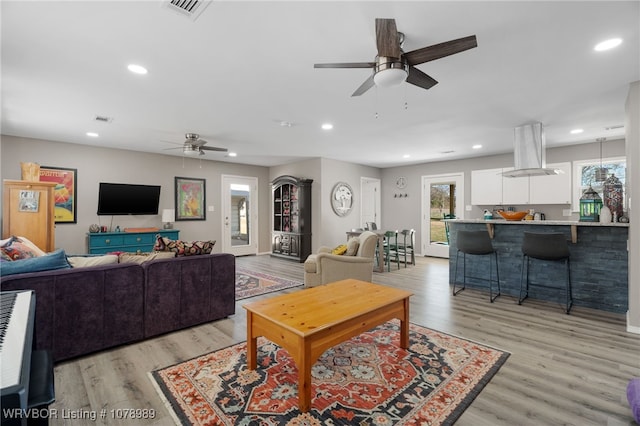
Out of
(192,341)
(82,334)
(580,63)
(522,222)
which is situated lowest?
(192,341)

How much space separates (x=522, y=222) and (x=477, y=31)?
296cm

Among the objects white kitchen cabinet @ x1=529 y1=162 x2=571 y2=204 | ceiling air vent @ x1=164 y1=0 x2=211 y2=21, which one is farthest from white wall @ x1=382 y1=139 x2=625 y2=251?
ceiling air vent @ x1=164 y1=0 x2=211 y2=21

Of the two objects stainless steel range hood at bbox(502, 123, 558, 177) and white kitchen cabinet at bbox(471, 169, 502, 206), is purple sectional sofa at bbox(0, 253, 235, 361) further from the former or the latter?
white kitchen cabinet at bbox(471, 169, 502, 206)

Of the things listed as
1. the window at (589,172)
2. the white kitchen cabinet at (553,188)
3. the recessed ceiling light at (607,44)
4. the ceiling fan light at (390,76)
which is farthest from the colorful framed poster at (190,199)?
the window at (589,172)

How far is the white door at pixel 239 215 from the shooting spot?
776cm

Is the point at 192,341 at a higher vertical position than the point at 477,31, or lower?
lower

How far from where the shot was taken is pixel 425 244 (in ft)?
26.0

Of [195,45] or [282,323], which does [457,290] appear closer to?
[282,323]

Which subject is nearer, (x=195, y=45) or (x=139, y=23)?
(x=139, y=23)

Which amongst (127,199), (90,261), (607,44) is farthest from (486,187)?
(127,199)

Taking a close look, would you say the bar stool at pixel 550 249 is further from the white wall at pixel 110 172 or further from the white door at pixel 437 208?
the white wall at pixel 110 172

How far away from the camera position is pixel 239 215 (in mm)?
8055

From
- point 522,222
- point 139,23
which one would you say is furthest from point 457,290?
point 139,23

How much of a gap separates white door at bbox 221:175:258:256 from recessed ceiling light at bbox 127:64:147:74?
16.3 ft
